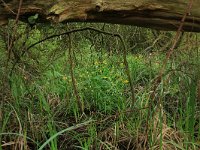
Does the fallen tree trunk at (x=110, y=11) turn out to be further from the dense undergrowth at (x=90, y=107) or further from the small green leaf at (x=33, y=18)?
the dense undergrowth at (x=90, y=107)

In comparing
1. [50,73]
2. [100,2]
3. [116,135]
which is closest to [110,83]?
[50,73]

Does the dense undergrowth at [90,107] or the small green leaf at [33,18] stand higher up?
the small green leaf at [33,18]

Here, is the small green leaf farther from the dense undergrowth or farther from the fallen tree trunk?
the dense undergrowth

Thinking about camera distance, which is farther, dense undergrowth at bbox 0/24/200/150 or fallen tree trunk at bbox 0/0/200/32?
dense undergrowth at bbox 0/24/200/150

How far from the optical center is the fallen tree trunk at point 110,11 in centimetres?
241

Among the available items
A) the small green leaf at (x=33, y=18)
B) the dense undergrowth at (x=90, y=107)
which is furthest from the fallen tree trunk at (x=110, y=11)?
the dense undergrowth at (x=90, y=107)

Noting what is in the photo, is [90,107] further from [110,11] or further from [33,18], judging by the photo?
[33,18]

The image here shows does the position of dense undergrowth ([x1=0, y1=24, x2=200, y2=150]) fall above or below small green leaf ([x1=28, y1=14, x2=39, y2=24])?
below

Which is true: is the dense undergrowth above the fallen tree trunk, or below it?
below

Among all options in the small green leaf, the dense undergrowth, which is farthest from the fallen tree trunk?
the dense undergrowth

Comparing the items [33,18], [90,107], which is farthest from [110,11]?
[90,107]

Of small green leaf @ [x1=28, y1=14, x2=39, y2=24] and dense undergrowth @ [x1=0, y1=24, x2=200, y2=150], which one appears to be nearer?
small green leaf @ [x1=28, y1=14, x2=39, y2=24]

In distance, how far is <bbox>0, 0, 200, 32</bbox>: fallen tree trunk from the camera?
2.41 metres

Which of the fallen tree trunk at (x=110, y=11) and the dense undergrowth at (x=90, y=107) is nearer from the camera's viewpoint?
Answer: the fallen tree trunk at (x=110, y=11)
